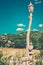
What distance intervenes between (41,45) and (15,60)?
626 mm

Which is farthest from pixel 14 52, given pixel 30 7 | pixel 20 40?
pixel 30 7

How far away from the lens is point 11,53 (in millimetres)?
13039

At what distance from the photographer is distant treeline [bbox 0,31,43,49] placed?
13.1 m

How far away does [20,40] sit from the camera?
13117mm

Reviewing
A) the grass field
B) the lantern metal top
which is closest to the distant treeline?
the grass field

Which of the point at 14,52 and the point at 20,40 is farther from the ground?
the point at 20,40

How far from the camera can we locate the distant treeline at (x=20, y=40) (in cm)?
1306

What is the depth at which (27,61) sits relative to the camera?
1277cm

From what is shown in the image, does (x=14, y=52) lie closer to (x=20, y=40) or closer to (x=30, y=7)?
(x=20, y=40)

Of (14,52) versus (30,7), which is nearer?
(30,7)

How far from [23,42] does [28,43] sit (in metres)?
0.28

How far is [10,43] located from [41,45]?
64 centimetres

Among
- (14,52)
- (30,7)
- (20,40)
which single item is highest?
(30,7)

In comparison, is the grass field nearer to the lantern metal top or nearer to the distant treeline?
the distant treeline
